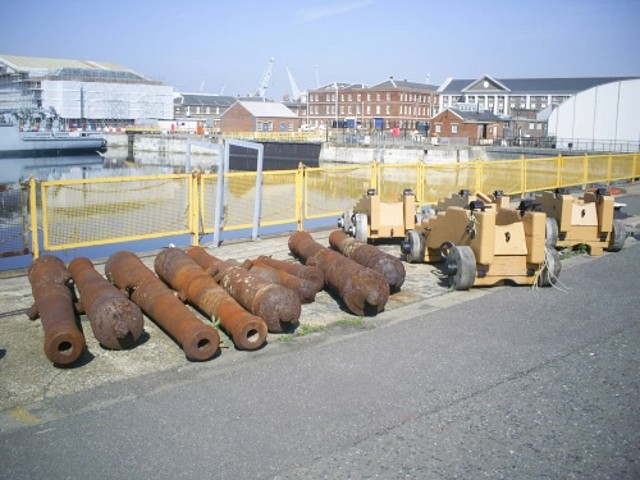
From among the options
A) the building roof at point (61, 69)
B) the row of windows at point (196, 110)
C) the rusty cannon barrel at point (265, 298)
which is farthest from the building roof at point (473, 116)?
the row of windows at point (196, 110)

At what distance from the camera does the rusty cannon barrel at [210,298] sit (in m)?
5.98

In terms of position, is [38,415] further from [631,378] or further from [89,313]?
[631,378]

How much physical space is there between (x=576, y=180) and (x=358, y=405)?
1859 centimetres

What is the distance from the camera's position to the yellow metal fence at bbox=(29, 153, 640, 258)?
33.9 feet

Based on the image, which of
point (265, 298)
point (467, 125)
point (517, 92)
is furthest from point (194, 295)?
point (517, 92)

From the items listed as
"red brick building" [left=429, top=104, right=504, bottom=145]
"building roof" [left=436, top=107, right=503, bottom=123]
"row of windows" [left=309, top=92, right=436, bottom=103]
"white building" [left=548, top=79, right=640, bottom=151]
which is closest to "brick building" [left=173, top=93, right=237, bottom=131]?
"row of windows" [left=309, top=92, right=436, bottom=103]

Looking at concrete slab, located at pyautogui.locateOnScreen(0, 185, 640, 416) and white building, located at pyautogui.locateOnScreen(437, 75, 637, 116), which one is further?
white building, located at pyautogui.locateOnScreen(437, 75, 637, 116)

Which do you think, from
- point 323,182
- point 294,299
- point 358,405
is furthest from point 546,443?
point 323,182

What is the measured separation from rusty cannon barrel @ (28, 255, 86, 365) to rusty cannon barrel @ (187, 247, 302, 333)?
5.53ft

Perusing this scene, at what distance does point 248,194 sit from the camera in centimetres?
1517

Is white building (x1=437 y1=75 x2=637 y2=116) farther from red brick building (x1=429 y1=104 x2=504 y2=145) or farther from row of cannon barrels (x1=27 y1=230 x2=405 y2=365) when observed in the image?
row of cannon barrels (x1=27 y1=230 x2=405 y2=365)

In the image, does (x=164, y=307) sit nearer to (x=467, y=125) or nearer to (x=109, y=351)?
(x=109, y=351)

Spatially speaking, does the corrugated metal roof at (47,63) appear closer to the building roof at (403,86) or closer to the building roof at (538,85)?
the building roof at (403,86)

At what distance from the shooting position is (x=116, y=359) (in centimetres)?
587
